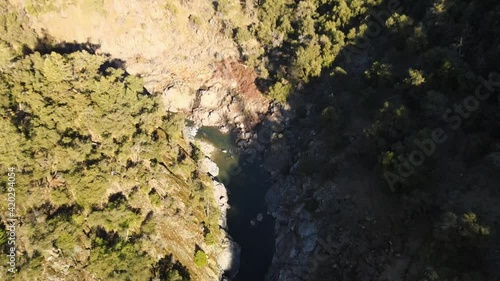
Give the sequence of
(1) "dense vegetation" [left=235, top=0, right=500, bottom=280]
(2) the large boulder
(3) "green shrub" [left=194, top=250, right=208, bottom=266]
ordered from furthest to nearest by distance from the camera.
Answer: (2) the large boulder → (3) "green shrub" [left=194, top=250, right=208, bottom=266] → (1) "dense vegetation" [left=235, top=0, right=500, bottom=280]

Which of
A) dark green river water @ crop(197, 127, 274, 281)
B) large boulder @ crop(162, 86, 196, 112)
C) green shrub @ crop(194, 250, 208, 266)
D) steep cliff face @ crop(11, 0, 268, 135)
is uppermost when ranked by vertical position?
steep cliff face @ crop(11, 0, 268, 135)

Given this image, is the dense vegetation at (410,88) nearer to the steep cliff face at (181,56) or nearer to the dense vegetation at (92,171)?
the steep cliff face at (181,56)

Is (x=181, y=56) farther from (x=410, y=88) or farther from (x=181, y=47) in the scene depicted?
(x=410, y=88)

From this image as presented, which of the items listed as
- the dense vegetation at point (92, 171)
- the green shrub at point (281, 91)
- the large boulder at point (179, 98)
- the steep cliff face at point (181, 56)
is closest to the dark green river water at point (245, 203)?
the steep cliff face at point (181, 56)

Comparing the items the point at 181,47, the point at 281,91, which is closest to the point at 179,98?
the point at 181,47

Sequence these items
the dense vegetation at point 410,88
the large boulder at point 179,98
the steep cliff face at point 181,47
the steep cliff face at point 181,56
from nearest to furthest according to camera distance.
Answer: the dense vegetation at point 410,88, the steep cliff face at point 181,56, the steep cliff face at point 181,47, the large boulder at point 179,98

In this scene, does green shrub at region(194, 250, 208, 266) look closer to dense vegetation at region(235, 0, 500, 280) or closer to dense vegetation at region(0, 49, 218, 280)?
dense vegetation at region(0, 49, 218, 280)

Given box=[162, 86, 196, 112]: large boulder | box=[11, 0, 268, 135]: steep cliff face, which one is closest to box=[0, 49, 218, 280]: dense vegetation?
box=[162, 86, 196, 112]: large boulder
